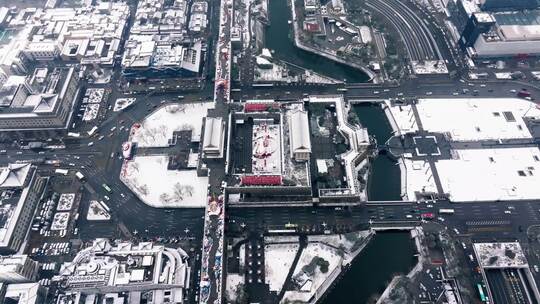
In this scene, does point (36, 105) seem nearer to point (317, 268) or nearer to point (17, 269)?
point (17, 269)

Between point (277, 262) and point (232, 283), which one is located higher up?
point (277, 262)

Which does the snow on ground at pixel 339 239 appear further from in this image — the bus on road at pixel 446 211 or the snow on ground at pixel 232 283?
the bus on road at pixel 446 211

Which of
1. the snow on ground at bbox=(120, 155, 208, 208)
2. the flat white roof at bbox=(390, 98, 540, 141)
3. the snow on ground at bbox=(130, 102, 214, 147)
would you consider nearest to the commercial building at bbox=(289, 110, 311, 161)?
the snow on ground at bbox=(120, 155, 208, 208)

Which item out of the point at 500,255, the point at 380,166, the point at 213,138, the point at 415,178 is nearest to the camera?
the point at 500,255

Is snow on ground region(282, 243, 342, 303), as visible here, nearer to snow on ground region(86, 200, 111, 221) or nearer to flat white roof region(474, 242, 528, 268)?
flat white roof region(474, 242, 528, 268)

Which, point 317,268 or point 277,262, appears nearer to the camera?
point 317,268

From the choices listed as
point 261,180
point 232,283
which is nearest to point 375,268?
point 232,283

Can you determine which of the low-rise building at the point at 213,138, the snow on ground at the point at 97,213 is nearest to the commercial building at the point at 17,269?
the snow on ground at the point at 97,213
